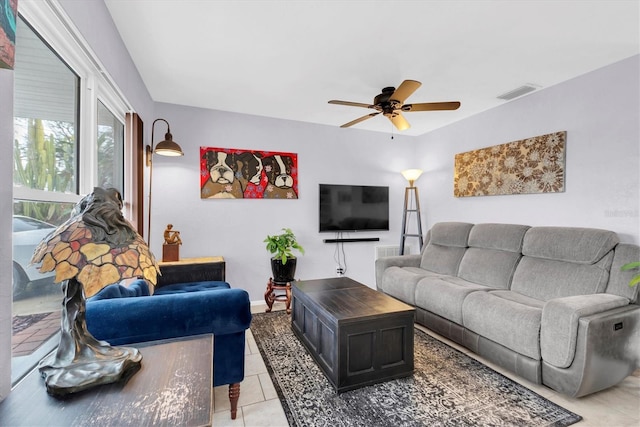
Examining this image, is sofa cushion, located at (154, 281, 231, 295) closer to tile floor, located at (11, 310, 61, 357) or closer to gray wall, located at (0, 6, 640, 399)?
gray wall, located at (0, 6, 640, 399)

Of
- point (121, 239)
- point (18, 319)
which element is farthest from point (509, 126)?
point (18, 319)

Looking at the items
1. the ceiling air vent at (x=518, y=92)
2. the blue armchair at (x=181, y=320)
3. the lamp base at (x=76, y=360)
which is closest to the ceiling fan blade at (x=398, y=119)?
the ceiling air vent at (x=518, y=92)

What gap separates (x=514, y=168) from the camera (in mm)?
3164

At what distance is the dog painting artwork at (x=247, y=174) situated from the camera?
3.53 metres

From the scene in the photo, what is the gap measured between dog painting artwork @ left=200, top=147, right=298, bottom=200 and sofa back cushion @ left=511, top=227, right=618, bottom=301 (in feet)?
8.75

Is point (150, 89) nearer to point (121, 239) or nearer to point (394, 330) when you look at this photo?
point (121, 239)

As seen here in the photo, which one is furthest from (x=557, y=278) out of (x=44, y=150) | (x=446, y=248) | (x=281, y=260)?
(x=44, y=150)

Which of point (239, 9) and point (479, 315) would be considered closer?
point (239, 9)

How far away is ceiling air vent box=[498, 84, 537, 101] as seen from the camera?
2.86 metres

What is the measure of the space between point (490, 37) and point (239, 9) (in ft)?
5.75

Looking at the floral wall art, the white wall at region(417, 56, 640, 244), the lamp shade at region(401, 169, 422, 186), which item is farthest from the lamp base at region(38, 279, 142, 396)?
the lamp shade at region(401, 169, 422, 186)

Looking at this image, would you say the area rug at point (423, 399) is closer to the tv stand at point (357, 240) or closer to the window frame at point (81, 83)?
the window frame at point (81, 83)

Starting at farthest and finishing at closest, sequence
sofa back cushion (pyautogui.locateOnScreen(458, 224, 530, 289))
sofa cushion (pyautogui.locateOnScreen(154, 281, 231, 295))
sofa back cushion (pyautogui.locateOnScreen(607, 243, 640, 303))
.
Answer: sofa back cushion (pyautogui.locateOnScreen(458, 224, 530, 289)) → sofa cushion (pyautogui.locateOnScreen(154, 281, 231, 295)) → sofa back cushion (pyautogui.locateOnScreen(607, 243, 640, 303))

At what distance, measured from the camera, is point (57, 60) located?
57.9 inches
